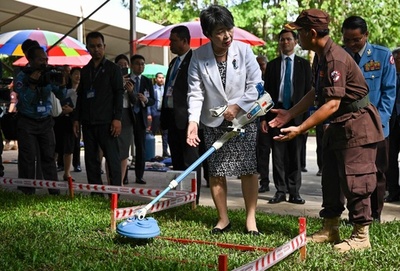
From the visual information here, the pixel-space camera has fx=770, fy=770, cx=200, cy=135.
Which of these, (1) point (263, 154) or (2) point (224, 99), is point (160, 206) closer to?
(2) point (224, 99)

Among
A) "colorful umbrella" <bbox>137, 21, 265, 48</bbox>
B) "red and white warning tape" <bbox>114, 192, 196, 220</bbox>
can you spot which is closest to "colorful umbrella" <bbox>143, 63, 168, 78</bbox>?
"colorful umbrella" <bbox>137, 21, 265, 48</bbox>

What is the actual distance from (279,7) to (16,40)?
16450 millimetres

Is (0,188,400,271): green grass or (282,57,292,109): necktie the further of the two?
(282,57,292,109): necktie

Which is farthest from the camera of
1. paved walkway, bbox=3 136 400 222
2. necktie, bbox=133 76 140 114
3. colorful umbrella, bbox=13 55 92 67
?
colorful umbrella, bbox=13 55 92 67

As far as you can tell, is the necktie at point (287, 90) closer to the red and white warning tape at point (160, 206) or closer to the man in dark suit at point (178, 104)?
the man in dark suit at point (178, 104)

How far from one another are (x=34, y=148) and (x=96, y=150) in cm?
87

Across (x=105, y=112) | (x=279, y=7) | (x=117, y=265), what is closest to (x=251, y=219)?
(x=117, y=265)

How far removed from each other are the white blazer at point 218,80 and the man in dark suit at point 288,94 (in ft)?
8.35

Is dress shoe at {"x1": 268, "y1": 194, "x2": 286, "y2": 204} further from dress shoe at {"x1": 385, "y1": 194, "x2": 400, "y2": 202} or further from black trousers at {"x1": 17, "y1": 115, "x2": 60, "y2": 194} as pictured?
black trousers at {"x1": 17, "y1": 115, "x2": 60, "y2": 194}

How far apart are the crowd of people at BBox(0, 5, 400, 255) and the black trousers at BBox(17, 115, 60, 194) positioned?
0.01m

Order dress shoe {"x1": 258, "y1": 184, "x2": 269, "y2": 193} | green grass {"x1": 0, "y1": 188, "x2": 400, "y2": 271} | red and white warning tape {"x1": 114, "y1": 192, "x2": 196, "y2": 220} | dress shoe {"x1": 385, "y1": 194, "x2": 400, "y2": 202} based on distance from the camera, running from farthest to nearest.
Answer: dress shoe {"x1": 258, "y1": 184, "x2": 269, "y2": 193} < dress shoe {"x1": 385, "y1": 194, "x2": 400, "y2": 202} < red and white warning tape {"x1": 114, "y1": 192, "x2": 196, "y2": 220} < green grass {"x1": 0, "y1": 188, "x2": 400, "y2": 271}

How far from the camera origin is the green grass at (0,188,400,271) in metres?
5.45

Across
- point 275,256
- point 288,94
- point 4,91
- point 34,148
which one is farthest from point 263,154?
point 275,256

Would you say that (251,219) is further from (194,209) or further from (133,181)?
(133,181)
